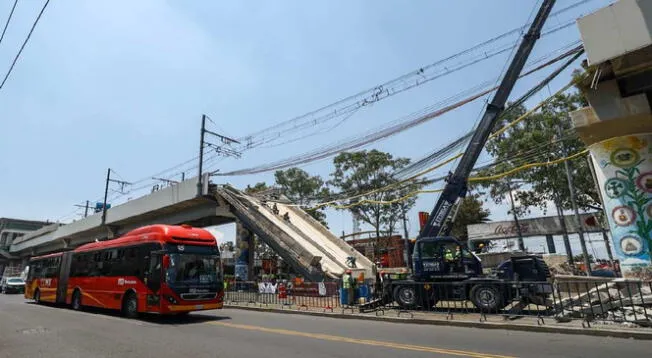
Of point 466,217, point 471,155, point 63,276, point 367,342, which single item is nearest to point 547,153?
point 471,155

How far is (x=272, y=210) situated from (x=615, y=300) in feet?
75.7

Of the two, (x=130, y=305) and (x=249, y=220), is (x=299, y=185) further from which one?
(x=130, y=305)

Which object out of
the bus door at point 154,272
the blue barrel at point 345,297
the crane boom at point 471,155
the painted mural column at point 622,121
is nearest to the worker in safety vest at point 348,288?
the blue barrel at point 345,297

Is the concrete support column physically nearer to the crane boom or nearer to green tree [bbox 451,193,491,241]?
green tree [bbox 451,193,491,241]

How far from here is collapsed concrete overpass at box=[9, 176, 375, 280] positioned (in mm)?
24328

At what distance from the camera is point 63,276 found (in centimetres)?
1941

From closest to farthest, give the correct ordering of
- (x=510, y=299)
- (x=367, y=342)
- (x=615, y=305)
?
(x=367, y=342), (x=615, y=305), (x=510, y=299)

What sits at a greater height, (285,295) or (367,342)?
(285,295)

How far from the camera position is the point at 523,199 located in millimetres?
32656

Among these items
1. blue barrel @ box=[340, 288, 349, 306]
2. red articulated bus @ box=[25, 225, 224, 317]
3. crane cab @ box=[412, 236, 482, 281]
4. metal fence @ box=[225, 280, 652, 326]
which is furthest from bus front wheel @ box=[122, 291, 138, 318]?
crane cab @ box=[412, 236, 482, 281]

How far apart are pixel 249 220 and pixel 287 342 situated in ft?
65.2

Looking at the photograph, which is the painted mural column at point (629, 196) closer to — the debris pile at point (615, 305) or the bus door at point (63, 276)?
the debris pile at point (615, 305)

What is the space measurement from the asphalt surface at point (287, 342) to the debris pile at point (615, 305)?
169cm

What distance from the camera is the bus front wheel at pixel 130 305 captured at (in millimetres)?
13781
